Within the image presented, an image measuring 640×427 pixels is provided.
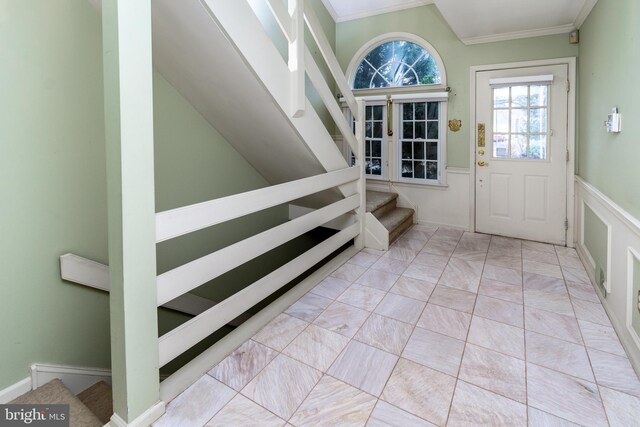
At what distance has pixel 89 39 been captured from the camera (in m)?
2.12

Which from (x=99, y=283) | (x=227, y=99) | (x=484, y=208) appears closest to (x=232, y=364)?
(x=99, y=283)

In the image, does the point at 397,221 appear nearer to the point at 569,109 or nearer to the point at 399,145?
the point at 399,145

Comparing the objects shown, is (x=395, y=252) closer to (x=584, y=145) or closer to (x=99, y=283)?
(x=584, y=145)

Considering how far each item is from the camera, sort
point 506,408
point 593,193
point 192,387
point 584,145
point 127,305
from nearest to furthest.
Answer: point 127,305 < point 506,408 < point 192,387 < point 593,193 < point 584,145

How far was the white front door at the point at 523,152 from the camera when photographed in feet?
12.9

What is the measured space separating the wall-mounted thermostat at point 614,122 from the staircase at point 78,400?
3.31 metres

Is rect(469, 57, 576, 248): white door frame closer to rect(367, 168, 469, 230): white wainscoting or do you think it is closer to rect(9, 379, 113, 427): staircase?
rect(367, 168, 469, 230): white wainscoting

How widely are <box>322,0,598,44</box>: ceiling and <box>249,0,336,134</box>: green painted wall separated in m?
1.02

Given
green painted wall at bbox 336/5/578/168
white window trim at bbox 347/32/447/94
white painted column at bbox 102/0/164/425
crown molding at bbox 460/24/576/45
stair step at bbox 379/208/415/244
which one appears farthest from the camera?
white window trim at bbox 347/32/447/94

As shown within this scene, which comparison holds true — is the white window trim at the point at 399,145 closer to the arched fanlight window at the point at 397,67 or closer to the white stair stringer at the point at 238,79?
the arched fanlight window at the point at 397,67

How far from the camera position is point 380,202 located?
444 centimetres

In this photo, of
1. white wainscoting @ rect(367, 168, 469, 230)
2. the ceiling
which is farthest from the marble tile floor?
the ceiling

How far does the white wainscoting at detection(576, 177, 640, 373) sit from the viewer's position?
200 cm

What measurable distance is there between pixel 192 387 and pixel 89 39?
6.56 feet
